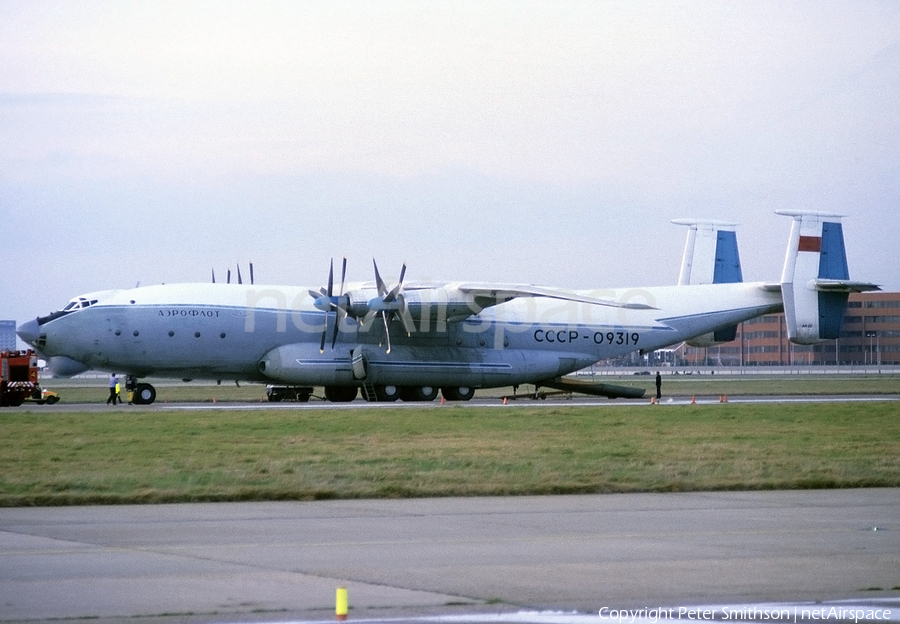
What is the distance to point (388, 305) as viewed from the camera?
44.7 metres

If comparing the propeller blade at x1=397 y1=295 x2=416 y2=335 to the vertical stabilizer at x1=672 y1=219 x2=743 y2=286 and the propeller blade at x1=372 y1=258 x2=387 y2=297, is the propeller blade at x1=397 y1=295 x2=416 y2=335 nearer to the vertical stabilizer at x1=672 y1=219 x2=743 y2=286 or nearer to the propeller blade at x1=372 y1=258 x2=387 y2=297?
the propeller blade at x1=372 y1=258 x2=387 y2=297

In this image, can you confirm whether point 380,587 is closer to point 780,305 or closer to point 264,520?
point 264,520

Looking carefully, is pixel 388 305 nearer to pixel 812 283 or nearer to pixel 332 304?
pixel 332 304

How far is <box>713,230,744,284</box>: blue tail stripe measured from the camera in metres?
59.7

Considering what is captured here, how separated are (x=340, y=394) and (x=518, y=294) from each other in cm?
882

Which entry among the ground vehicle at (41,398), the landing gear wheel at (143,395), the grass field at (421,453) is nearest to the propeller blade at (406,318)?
the grass field at (421,453)

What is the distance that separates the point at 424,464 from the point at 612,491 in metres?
4.29

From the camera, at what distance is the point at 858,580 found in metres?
10.1

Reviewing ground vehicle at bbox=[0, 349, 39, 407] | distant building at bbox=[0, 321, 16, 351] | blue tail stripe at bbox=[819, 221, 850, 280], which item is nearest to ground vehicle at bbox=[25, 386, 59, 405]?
ground vehicle at bbox=[0, 349, 39, 407]

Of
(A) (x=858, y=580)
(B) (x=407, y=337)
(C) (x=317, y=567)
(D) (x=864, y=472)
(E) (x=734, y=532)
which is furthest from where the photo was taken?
(B) (x=407, y=337)

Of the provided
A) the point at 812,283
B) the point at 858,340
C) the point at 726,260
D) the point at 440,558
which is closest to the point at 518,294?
the point at 812,283

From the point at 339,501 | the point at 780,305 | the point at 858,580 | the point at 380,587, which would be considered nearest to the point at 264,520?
the point at 339,501

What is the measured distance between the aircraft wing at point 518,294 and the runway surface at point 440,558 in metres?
27.9

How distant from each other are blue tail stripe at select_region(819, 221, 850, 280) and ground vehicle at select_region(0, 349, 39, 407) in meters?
34.0
